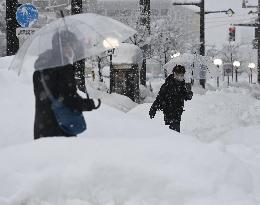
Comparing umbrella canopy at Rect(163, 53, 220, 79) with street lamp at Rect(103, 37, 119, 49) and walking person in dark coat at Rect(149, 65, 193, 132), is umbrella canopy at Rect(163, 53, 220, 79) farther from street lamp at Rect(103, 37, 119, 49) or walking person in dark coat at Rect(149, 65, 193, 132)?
street lamp at Rect(103, 37, 119, 49)

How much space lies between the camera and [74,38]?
6078mm

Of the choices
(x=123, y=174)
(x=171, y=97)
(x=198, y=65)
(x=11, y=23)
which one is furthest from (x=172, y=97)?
(x=198, y=65)

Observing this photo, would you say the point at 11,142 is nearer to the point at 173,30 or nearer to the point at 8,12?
the point at 8,12

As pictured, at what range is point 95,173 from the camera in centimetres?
501

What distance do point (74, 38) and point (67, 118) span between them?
2.97 ft

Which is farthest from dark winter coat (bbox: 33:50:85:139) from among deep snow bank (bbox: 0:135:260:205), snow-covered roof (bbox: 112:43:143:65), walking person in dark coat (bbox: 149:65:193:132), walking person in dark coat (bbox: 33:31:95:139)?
snow-covered roof (bbox: 112:43:143:65)

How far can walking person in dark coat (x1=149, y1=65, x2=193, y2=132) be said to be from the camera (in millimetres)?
9203

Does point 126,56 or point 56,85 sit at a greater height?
point 56,85

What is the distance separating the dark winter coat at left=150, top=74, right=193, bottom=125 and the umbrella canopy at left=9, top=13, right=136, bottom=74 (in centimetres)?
282

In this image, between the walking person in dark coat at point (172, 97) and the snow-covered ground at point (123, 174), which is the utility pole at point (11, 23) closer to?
the walking person in dark coat at point (172, 97)

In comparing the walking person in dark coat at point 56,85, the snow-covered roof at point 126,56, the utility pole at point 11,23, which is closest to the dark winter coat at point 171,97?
the walking person in dark coat at point 56,85

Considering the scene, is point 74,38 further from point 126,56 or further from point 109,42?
point 126,56

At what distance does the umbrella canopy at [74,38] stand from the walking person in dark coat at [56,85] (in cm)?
1

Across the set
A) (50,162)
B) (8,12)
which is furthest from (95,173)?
(8,12)
